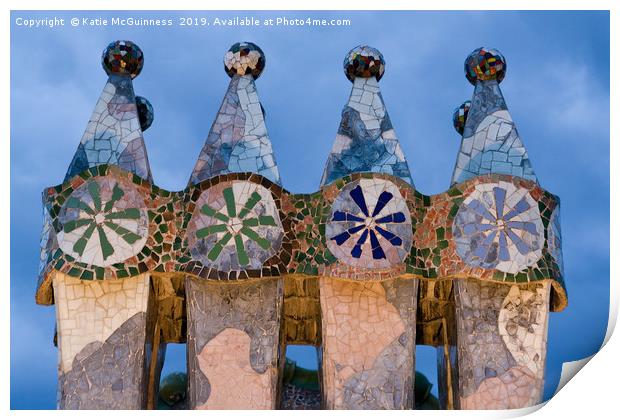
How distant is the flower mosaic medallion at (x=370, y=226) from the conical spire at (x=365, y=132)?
1.27ft

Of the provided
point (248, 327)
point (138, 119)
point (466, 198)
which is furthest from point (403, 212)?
point (138, 119)

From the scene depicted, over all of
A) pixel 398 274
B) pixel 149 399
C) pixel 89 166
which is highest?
pixel 89 166

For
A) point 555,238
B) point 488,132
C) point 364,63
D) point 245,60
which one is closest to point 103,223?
point 245,60

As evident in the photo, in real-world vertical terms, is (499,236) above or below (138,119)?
below

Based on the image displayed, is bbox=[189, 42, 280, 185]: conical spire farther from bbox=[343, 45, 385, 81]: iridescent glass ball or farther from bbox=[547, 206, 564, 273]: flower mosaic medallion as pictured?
bbox=[547, 206, 564, 273]: flower mosaic medallion

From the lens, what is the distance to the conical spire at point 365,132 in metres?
17.8

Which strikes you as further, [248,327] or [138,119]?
[138,119]

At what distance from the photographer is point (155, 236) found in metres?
Result: 17.2

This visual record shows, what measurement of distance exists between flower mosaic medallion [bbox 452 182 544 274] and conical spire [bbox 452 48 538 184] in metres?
0.41

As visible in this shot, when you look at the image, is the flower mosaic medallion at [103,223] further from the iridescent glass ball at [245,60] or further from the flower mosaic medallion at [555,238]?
the flower mosaic medallion at [555,238]

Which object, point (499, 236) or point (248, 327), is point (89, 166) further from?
point (499, 236)

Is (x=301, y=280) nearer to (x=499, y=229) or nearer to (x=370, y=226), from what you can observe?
(x=370, y=226)

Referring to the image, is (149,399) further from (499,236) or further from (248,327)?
(499,236)

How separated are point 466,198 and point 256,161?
2212 mm
